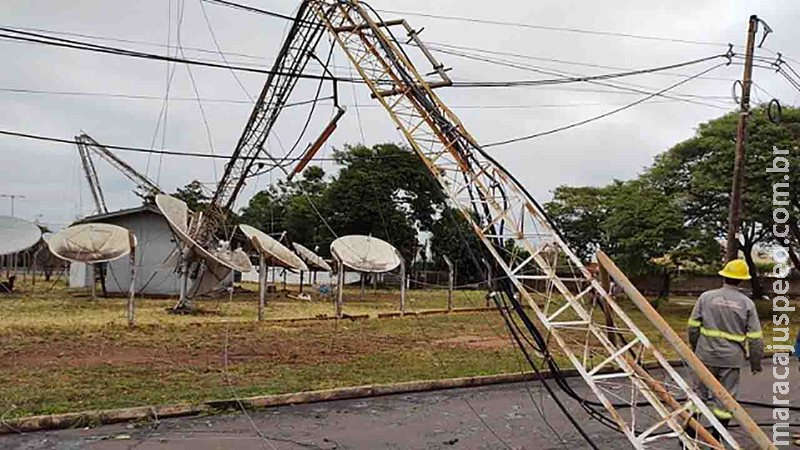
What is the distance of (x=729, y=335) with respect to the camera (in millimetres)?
6633

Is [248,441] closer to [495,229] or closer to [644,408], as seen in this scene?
[495,229]

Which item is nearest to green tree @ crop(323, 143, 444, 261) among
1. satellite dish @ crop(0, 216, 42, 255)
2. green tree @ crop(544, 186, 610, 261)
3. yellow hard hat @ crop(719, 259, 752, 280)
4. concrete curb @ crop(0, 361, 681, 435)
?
green tree @ crop(544, 186, 610, 261)

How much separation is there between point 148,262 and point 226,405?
2624 cm

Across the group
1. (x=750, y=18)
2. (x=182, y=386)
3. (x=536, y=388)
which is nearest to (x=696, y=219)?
(x=750, y=18)

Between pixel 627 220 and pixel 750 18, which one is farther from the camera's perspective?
pixel 627 220

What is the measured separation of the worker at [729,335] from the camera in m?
6.61

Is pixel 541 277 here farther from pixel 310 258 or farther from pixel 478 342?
pixel 310 258

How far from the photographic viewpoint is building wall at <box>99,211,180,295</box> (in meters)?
32.1

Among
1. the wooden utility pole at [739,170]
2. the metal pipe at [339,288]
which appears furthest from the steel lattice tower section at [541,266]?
the metal pipe at [339,288]

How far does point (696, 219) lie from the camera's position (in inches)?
980

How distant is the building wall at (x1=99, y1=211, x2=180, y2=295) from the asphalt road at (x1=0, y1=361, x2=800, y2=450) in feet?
80.9

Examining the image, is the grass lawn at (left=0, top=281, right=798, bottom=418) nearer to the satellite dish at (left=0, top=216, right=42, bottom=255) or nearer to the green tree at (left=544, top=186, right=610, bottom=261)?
the satellite dish at (left=0, top=216, right=42, bottom=255)

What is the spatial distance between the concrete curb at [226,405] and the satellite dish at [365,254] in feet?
42.6

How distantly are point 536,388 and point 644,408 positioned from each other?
7.54 feet
